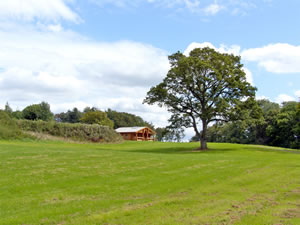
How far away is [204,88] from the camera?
40.1 metres

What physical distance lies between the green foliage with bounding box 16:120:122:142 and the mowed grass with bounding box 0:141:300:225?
3147cm

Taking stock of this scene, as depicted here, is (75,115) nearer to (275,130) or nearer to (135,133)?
(135,133)

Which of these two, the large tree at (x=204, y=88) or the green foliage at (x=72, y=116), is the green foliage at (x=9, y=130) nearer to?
the large tree at (x=204, y=88)

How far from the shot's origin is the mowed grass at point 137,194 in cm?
802

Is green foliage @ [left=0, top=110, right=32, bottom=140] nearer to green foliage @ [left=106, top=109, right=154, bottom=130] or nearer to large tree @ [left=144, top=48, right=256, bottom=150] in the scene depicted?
large tree @ [left=144, top=48, right=256, bottom=150]

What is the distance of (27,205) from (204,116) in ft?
105

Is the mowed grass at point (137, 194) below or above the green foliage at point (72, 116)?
below

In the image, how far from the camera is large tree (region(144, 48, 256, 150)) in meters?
38.7

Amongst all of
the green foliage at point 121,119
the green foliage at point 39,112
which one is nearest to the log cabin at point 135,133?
the green foliage at point 39,112

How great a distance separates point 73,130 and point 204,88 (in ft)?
84.9

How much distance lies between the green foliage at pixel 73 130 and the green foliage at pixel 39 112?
87.8 feet

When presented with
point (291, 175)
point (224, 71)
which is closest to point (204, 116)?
point (224, 71)

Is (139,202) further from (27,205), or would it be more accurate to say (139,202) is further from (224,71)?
(224,71)

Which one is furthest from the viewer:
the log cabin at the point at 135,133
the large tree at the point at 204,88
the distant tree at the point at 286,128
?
the log cabin at the point at 135,133
